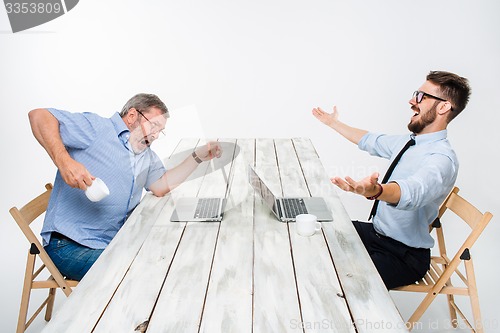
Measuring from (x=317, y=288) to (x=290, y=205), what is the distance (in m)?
0.68

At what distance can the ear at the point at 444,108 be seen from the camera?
2.30m

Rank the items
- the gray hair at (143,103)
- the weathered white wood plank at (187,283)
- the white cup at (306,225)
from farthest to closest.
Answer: the gray hair at (143,103) → the white cup at (306,225) → the weathered white wood plank at (187,283)

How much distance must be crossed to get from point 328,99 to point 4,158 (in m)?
2.76

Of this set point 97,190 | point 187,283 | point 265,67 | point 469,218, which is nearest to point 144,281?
point 187,283

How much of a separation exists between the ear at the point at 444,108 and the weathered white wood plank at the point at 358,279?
60 cm

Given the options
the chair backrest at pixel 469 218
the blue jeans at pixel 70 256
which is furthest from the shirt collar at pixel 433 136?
the blue jeans at pixel 70 256

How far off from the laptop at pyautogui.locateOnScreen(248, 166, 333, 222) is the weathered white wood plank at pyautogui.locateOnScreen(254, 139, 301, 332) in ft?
0.12

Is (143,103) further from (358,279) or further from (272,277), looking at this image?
(358,279)

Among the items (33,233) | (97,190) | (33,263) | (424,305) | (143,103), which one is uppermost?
(143,103)

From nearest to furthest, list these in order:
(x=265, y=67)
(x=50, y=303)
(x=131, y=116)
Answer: (x=131, y=116) → (x=50, y=303) → (x=265, y=67)

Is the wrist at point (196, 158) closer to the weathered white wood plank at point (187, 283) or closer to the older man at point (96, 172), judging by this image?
the older man at point (96, 172)

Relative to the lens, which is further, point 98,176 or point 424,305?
point 98,176

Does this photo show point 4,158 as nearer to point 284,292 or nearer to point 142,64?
point 142,64

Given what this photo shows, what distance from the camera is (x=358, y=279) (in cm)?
155
